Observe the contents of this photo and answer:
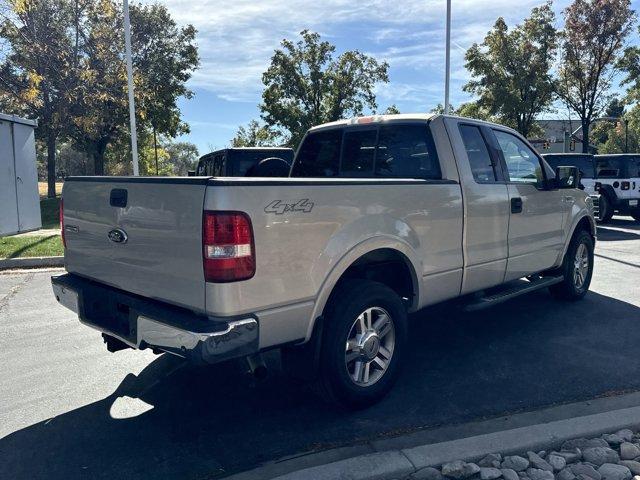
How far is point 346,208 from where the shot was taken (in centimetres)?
336

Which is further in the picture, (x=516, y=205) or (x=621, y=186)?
(x=621, y=186)

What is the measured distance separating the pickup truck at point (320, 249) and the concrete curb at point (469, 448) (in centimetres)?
63

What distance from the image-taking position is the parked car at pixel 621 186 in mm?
15641

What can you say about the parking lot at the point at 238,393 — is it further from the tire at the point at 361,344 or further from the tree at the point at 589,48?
the tree at the point at 589,48

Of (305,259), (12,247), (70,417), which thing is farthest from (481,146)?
(12,247)

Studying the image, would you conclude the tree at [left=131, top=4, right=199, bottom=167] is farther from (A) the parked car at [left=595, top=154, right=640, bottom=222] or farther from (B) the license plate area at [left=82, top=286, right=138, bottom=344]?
(B) the license plate area at [left=82, top=286, right=138, bottom=344]

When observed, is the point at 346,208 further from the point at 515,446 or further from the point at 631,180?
the point at 631,180

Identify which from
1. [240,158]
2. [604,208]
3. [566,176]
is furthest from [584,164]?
[566,176]

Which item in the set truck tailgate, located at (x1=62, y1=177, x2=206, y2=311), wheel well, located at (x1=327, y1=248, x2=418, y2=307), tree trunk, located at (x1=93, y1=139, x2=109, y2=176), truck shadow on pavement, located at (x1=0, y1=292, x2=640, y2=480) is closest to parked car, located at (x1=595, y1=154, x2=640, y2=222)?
truck shadow on pavement, located at (x1=0, y1=292, x2=640, y2=480)

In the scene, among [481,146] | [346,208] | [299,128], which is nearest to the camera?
[346,208]

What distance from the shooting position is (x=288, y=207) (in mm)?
3037

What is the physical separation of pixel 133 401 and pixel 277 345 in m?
1.36

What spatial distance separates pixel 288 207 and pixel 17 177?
11.0 metres

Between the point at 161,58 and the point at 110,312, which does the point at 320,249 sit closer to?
the point at 110,312
